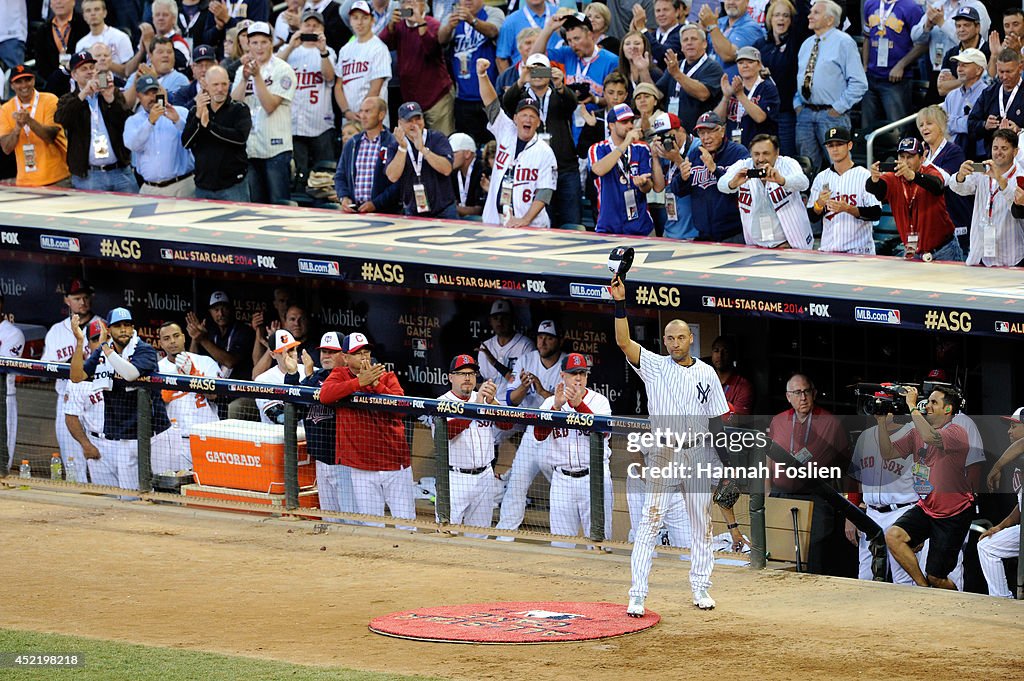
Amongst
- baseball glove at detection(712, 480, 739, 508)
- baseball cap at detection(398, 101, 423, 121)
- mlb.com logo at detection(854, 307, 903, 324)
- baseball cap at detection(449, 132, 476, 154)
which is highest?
baseball cap at detection(398, 101, 423, 121)

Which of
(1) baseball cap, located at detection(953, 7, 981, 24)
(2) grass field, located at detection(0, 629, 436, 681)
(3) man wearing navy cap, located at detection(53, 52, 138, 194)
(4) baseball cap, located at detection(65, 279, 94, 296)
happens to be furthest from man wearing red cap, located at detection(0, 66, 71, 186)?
(1) baseball cap, located at detection(953, 7, 981, 24)

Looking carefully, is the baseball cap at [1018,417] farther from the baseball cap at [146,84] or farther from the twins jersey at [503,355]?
the baseball cap at [146,84]

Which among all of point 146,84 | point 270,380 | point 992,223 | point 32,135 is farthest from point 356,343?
point 32,135

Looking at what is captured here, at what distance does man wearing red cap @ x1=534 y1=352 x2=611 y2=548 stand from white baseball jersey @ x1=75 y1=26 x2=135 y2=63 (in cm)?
757

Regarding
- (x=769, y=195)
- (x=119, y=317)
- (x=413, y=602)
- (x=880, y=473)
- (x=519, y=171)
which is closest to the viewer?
(x=413, y=602)

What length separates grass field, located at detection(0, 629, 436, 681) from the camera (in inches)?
352

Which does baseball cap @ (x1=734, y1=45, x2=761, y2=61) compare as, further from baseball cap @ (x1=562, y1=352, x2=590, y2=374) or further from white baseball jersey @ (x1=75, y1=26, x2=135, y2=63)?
white baseball jersey @ (x1=75, y1=26, x2=135, y2=63)

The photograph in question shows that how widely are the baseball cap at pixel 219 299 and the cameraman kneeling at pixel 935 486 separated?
21.3ft

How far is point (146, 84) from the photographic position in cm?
1530

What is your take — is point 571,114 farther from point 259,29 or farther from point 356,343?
point 259,29

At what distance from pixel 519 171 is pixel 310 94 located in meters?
2.88

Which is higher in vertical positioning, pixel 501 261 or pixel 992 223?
pixel 992 223

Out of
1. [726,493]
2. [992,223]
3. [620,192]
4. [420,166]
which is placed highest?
[420,166]

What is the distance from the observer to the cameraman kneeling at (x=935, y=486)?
10586 millimetres
